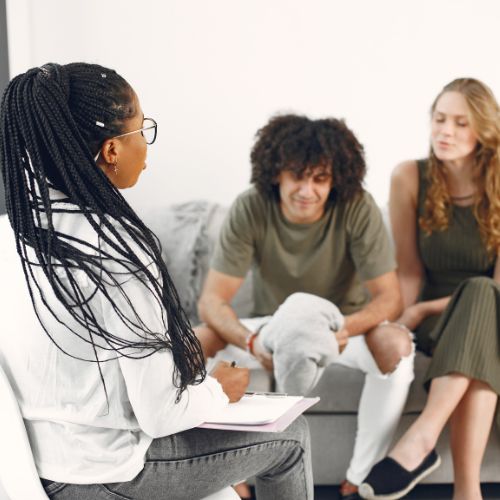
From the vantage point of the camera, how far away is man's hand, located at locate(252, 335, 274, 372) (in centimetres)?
229

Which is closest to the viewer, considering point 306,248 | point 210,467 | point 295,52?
point 210,467

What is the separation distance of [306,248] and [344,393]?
0.44 meters

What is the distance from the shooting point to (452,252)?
2637mm

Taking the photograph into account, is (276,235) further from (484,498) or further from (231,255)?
(484,498)

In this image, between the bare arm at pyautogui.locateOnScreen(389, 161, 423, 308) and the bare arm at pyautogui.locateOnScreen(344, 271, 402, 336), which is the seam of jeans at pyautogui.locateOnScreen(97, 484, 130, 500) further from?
the bare arm at pyautogui.locateOnScreen(389, 161, 423, 308)

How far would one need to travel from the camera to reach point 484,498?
7.79 ft

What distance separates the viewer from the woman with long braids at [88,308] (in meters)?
1.22

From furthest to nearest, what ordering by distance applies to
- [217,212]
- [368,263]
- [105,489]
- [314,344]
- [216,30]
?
[216,30] < [217,212] < [368,263] < [314,344] < [105,489]

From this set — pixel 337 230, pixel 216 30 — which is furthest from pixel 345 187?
pixel 216 30

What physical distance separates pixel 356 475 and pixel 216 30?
5.45ft

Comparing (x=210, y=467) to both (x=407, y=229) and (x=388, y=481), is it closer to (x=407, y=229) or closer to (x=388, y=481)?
(x=388, y=481)

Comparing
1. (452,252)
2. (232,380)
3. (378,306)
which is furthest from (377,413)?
(232,380)

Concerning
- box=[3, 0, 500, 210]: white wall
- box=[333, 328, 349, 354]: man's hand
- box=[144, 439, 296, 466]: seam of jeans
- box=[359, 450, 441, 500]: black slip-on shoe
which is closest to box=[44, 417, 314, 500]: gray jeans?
box=[144, 439, 296, 466]: seam of jeans

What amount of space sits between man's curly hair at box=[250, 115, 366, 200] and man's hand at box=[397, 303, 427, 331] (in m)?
0.38
